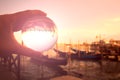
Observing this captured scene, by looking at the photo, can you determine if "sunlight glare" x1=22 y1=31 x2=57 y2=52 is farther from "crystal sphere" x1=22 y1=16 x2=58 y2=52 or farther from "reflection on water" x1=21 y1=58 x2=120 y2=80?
"reflection on water" x1=21 y1=58 x2=120 y2=80

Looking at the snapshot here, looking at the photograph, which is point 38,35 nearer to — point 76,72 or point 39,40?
point 39,40

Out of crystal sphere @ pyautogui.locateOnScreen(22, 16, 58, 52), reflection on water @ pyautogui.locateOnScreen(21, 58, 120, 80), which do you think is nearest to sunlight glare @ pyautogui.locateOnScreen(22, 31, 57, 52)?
crystal sphere @ pyautogui.locateOnScreen(22, 16, 58, 52)

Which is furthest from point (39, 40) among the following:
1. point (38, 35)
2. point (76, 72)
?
point (76, 72)

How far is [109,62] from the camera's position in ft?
121

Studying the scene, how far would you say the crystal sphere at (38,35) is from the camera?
167 cm

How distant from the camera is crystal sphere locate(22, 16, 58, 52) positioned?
65.9 inches

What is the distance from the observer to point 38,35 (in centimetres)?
171

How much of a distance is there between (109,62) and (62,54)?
9.06 meters

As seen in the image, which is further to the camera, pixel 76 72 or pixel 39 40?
pixel 76 72

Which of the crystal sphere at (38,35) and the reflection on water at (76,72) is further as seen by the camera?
the reflection on water at (76,72)

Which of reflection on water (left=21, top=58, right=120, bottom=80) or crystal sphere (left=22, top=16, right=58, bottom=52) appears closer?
crystal sphere (left=22, top=16, right=58, bottom=52)

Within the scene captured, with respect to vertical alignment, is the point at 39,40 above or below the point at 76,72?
above

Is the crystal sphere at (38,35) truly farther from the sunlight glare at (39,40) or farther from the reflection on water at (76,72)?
the reflection on water at (76,72)

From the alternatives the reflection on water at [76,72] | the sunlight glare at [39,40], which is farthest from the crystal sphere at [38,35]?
the reflection on water at [76,72]
